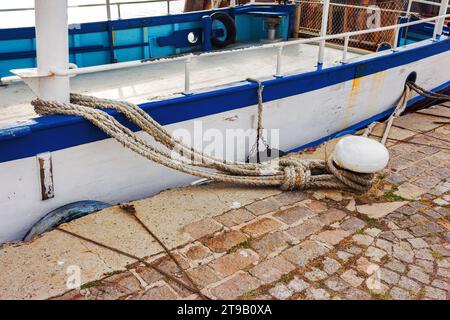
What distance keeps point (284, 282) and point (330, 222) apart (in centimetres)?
104

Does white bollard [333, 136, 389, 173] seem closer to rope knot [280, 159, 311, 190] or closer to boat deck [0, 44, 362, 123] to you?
rope knot [280, 159, 311, 190]

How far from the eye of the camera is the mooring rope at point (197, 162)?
12.7 feet

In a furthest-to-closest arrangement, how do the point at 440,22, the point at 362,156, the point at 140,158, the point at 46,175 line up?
1. the point at 440,22
2. the point at 362,156
3. the point at 140,158
4. the point at 46,175

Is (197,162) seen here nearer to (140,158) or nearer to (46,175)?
(140,158)

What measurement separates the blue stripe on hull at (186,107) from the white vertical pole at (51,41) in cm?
27

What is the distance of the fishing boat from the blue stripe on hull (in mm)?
10

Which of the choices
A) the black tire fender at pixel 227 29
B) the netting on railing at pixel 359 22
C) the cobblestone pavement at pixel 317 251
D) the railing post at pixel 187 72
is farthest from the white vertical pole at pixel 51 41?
the netting on railing at pixel 359 22

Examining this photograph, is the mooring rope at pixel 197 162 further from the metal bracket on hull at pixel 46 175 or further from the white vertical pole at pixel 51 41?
the metal bracket on hull at pixel 46 175

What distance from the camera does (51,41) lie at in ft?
11.8

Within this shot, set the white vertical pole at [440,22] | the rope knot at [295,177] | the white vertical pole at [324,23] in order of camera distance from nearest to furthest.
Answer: the rope knot at [295,177]
the white vertical pole at [324,23]
the white vertical pole at [440,22]

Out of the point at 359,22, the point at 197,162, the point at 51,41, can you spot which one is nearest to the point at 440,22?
the point at 359,22

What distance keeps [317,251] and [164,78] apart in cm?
306

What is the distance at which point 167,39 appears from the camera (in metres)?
6.99

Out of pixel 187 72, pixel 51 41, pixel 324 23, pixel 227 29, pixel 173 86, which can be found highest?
pixel 324 23
